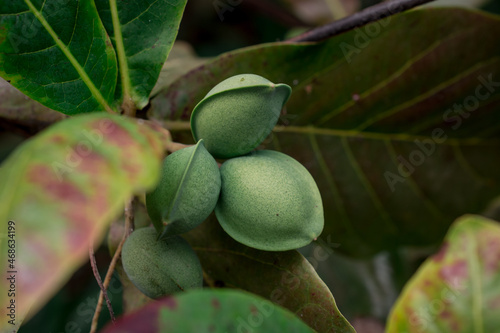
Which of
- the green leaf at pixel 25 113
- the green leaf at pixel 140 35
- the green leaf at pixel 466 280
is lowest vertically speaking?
the green leaf at pixel 25 113

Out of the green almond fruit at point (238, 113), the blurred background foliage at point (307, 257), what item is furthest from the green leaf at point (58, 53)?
the blurred background foliage at point (307, 257)

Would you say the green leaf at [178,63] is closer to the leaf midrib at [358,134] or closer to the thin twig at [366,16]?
the leaf midrib at [358,134]

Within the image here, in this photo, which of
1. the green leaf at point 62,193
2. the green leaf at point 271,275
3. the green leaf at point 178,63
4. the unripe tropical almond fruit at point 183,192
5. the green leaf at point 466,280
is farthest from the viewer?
the green leaf at point 178,63

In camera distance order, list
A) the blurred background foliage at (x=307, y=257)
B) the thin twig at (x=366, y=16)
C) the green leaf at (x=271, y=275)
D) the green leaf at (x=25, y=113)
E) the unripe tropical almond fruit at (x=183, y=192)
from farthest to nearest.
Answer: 1. the blurred background foliage at (x=307, y=257)
2. the green leaf at (x=25, y=113)
3. the thin twig at (x=366, y=16)
4. the green leaf at (x=271, y=275)
5. the unripe tropical almond fruit at (x=183, y=192)

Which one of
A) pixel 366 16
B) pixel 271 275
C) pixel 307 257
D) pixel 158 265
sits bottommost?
pixel 307 257

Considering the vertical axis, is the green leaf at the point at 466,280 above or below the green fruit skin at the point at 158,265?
above

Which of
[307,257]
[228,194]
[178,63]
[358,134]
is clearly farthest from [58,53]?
[307,257]

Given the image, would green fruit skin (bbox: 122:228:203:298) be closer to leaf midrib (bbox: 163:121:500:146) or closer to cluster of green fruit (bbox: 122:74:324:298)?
cluster of green fruit (bbox: 122:74:324:298)

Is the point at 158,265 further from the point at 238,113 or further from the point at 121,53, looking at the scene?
the point at 121,53
